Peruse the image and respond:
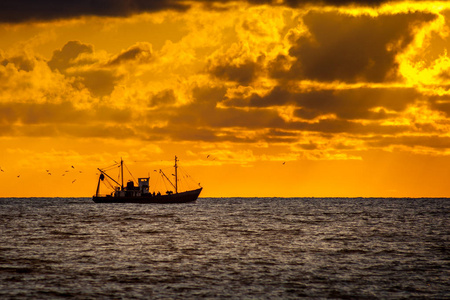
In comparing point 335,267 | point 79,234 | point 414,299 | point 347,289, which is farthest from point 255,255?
point 79,234

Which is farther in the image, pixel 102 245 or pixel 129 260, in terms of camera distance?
Result: pixel 102 245

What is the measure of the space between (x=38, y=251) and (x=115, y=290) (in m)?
30.5

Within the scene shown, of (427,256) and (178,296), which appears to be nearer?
(178,296)

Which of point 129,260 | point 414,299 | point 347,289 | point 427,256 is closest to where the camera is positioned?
point 414,299

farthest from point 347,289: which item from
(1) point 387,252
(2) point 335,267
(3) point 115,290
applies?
(1) point 387,252

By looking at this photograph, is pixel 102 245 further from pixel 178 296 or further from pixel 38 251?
pixel 178 296

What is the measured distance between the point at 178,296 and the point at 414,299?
604 inches

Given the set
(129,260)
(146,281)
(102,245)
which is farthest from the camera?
(102,245)

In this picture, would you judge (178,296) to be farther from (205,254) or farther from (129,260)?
(205,254)

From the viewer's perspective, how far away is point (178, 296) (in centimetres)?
4394

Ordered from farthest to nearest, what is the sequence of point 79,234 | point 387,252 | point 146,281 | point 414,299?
point 79,234 < point 387,252 < point 146,281 < point 414,299

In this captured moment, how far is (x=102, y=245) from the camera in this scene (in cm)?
8162

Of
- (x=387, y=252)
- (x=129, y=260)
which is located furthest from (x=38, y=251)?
(x=387, y=252)

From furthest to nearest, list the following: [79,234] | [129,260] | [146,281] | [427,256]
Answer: [79,234], [427,256], [129,260], [146,281]
